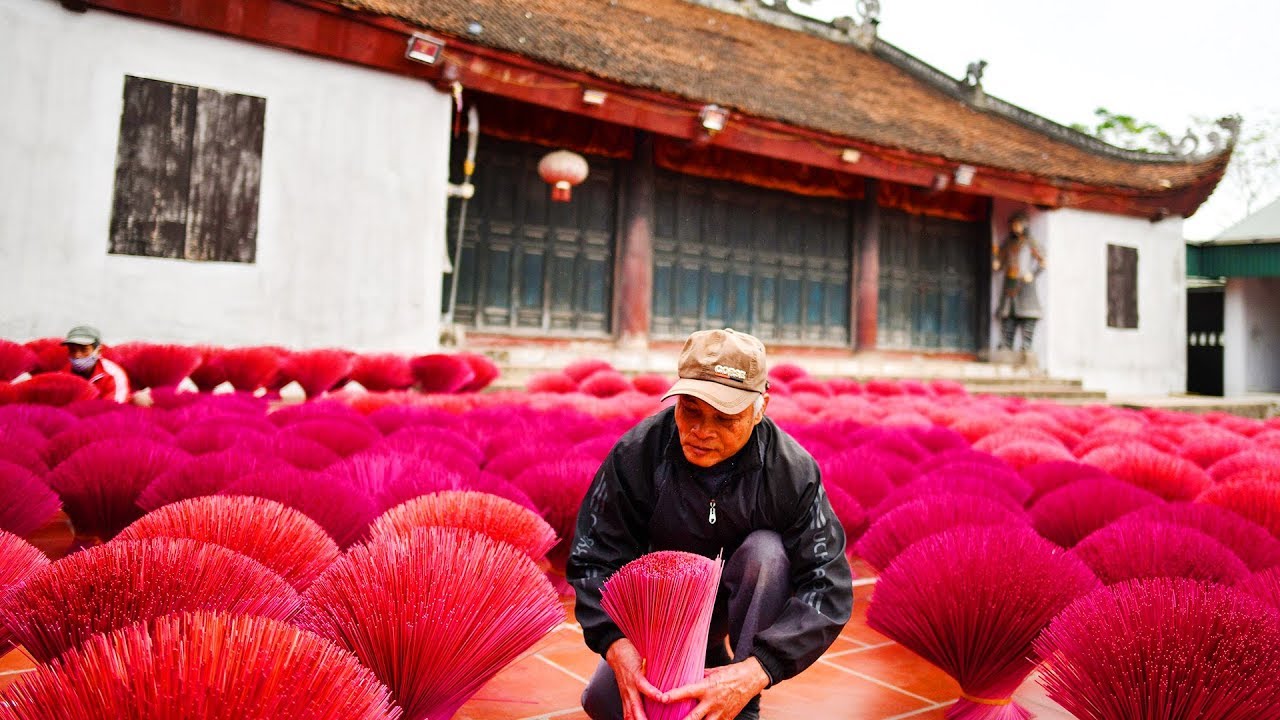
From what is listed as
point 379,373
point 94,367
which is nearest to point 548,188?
point 379,373

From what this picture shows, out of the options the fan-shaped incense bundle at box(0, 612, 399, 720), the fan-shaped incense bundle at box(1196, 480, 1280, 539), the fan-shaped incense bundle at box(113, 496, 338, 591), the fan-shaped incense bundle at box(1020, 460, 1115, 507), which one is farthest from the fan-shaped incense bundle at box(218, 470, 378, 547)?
the fan-shaped incense bundle at box(1196, 480, 1280, 539)

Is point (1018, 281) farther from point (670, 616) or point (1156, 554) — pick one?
point (670, 616)

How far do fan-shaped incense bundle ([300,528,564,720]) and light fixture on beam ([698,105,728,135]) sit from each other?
7.15 m

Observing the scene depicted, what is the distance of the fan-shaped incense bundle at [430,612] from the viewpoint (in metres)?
0.94

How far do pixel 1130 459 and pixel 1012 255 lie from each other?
9.76 meters

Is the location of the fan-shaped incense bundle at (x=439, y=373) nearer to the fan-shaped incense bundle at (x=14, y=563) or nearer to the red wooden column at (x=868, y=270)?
the fan-shaped incense bundle at (x=14, y=563)

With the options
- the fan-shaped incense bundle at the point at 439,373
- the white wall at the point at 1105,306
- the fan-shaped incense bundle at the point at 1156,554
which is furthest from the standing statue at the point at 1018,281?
the fan-shaped incense bundle at the point at 1156,554

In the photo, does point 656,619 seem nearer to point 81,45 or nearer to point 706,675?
point 706,675

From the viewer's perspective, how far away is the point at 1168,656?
94cm

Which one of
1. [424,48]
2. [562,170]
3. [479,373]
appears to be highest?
[424,48]

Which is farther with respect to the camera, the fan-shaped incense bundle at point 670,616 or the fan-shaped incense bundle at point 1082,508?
the fan-shaped incense bundle at point 1082,508

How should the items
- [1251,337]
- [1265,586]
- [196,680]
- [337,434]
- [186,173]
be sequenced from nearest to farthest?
[196,680], [1265,586], [337,434], [186,173], [1251,337]

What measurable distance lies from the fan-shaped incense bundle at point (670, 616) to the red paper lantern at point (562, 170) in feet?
23.9

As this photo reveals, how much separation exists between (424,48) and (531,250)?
8.86 ft
